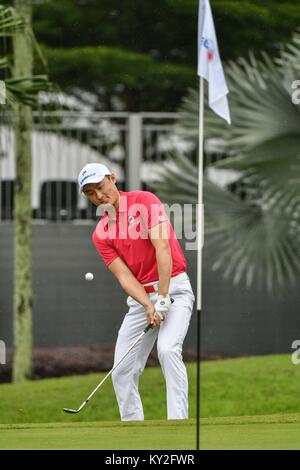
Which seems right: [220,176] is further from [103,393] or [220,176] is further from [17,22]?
[17,22]

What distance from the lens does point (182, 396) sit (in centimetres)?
898

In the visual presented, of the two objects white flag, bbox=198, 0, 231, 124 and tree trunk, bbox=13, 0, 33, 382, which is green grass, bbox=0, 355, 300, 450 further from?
white flag, bbox=198, 0, 231, 124

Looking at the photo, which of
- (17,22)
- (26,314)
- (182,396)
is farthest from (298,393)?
(182,396)

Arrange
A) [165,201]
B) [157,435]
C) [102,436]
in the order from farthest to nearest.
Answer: [165,201] → [102,436] → [157,435]

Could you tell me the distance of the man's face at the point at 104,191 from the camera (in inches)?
357

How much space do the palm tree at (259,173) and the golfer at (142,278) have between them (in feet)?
20.9

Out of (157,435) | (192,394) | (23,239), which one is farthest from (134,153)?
(157,435)

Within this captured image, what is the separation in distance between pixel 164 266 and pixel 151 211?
0.34m

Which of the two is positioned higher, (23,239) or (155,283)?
(23,239)

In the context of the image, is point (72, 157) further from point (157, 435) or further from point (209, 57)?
point (157, 435)

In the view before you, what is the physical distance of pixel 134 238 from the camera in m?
9.27

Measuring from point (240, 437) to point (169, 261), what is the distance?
147 cm

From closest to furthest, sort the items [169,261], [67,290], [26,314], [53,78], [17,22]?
[169,261], [17,22], [26,314], [67,290], [53,78]

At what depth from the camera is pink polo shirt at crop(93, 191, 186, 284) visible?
9.14 metres
